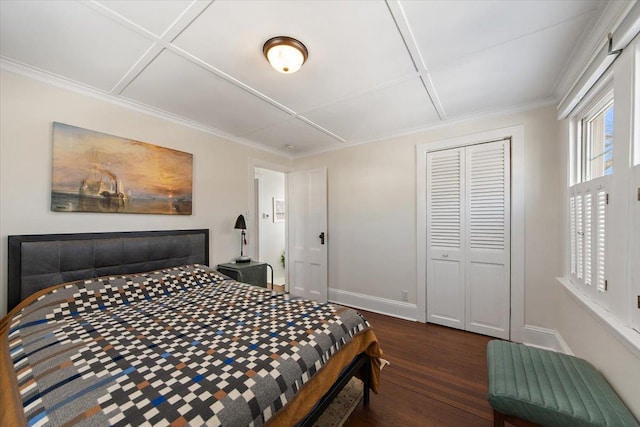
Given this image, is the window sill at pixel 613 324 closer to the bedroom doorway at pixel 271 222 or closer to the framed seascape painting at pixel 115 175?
the framed seascape painting at pixel 115 175

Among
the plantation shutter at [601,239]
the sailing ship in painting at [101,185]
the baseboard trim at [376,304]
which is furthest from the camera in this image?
the baseboard trim at [376,304]

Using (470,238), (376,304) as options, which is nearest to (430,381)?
(376,304)

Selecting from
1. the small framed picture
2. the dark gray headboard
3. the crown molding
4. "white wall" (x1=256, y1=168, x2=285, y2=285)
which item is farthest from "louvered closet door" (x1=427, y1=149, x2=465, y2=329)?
the small framed picture

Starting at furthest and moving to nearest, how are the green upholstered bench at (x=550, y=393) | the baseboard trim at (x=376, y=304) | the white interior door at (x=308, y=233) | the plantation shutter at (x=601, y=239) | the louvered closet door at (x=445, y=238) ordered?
the white interior door at (x=308, y=233) → the baseboard trim at (x=376, y=304) → the louvered closet door at (x=445, y=238) → the plantation shutter at (x=601, y=239) → the green upholstered bench at (x=550, y=393)

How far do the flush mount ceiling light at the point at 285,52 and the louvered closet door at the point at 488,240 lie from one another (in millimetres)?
2172

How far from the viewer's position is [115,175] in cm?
234

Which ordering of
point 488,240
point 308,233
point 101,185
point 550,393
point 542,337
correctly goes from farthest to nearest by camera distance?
point 308,233, point 488,240, point 542,337, point 101,185, point 550,393

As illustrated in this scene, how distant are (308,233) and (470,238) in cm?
227

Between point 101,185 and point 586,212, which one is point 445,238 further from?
point 101,185


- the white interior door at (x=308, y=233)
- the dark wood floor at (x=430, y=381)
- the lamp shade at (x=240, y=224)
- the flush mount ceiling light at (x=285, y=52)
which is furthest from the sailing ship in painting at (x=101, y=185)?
the dark wood floor at (x=430, y=381)

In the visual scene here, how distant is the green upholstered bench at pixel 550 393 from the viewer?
1.08m

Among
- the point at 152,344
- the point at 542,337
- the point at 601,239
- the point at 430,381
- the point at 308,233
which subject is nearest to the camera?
the point at 152,344

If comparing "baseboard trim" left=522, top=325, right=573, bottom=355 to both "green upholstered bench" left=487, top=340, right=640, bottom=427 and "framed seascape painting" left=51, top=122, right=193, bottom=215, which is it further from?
"framed seascape painting" left=51, top=122, right=193, bottom=215

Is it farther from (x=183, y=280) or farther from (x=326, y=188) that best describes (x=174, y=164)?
(x=326, y=188)
